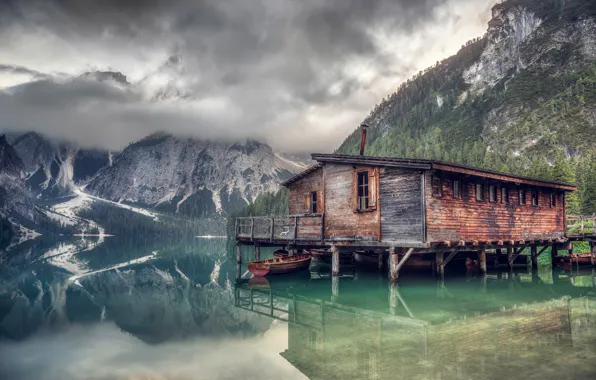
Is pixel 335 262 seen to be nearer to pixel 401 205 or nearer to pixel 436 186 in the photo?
pixel 401 205

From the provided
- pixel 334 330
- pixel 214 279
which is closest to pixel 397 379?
pixel 334 330

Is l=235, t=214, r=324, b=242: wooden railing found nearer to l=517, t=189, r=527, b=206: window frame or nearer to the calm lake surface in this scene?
the calm lake surface

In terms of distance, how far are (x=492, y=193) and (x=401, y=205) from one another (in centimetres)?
816

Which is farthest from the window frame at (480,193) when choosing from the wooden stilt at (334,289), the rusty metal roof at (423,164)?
the wooden stilt at (334,289)

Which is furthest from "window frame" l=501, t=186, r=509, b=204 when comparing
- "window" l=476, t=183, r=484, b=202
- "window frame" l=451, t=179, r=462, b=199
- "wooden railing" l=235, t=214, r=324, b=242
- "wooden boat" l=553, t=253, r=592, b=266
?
"wooden railing" l=235, t=214, r=324, b=242

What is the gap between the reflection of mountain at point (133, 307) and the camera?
17234mm

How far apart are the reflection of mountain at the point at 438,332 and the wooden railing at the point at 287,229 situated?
6.90 metres

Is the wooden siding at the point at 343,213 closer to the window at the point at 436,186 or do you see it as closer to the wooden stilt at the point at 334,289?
the wooden stilt at the point at 334,289

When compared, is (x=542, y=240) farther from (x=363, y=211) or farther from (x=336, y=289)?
(x=336, y=289)

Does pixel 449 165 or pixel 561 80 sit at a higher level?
pixel 561 80

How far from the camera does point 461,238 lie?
26219 mm

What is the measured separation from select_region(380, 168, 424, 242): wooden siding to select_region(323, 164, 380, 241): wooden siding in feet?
2.58

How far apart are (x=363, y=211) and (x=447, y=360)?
1656 centimetres

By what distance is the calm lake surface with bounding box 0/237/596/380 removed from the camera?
11.0 metres
